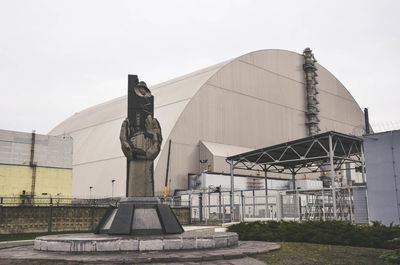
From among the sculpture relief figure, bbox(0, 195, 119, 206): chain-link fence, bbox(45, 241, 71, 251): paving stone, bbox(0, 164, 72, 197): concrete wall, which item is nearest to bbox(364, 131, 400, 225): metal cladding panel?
the sculpture relief figure

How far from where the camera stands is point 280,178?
50031mm

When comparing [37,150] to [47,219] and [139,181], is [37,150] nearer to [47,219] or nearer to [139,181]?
[47,219]

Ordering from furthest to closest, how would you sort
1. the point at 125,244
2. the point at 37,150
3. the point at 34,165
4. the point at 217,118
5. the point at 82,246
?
the point at 217,118 → the point at 37,150 → the point at 34,165 → the point at 125,244 → the point at 82,246

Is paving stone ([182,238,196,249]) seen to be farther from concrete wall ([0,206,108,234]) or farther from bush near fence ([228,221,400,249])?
concrete wall ([0,206,108,234])

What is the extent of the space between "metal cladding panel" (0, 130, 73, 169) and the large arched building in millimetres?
6290

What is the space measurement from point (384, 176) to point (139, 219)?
40.7ft

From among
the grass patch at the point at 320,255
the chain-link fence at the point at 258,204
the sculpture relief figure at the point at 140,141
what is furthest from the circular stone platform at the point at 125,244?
the chain-link fence at the point at 258,204

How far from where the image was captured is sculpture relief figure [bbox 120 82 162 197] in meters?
14.1

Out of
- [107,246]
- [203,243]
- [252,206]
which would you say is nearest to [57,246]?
[107,246]

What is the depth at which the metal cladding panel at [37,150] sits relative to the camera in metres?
39.7

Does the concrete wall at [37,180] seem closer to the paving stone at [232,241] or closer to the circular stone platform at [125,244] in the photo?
the circular stone platform at [125,244]

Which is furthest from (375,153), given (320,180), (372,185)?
(320,180)

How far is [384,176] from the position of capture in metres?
19.2

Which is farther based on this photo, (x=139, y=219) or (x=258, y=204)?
(x=258, y=204)
